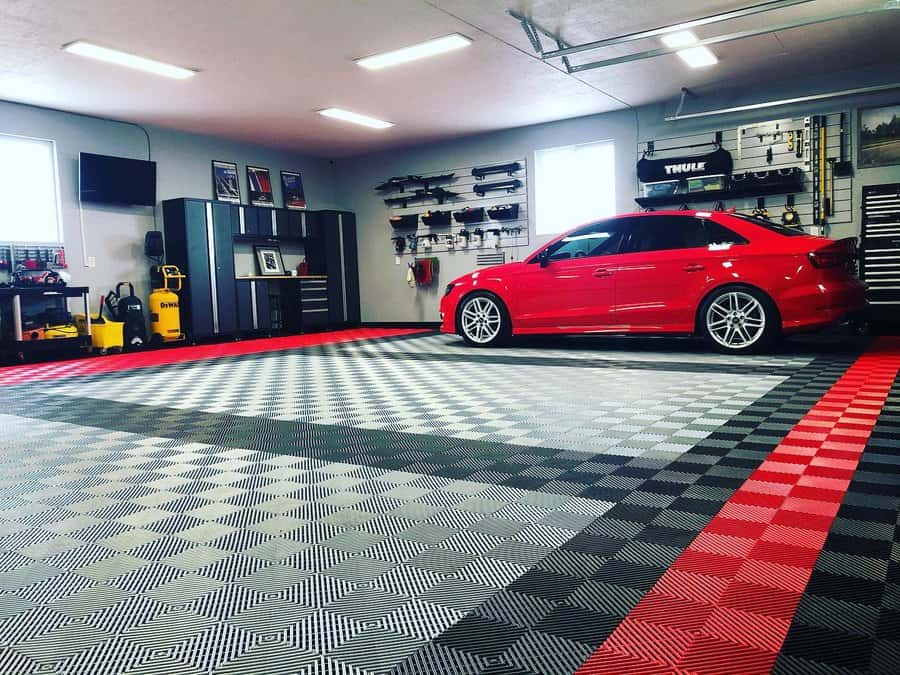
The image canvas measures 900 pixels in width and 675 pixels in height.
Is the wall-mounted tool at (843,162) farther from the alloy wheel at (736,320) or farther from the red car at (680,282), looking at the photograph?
the alloy wheel at (736,320)

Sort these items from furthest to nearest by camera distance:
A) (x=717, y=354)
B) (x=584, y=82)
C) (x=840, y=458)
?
(x=584, y=82)
(x=717, y=354)
(x=840, y=458)

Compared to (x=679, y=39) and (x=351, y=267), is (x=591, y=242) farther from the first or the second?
(x=351, y=267)

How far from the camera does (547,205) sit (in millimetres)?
11078

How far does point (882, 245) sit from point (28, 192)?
10.6 metres

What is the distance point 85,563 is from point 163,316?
28.1 ft

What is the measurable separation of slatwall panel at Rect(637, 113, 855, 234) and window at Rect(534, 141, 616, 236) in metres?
1.28

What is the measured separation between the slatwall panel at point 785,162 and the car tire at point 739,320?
3741 mm

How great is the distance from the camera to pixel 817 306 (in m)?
5.62

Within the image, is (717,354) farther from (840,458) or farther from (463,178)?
(463,178)

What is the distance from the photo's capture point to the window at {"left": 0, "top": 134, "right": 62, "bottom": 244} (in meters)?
8.54

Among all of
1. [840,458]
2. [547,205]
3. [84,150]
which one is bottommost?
[840,458]

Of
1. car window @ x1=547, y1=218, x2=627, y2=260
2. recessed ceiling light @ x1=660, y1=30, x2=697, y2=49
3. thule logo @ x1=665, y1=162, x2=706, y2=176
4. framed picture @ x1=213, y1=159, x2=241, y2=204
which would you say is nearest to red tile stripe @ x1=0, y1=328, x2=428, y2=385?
framed picture @ x1=213, y1=159, x2=241, y2=204

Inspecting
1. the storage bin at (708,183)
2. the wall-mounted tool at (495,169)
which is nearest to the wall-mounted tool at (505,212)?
the wall-mounted tool at (495,169)

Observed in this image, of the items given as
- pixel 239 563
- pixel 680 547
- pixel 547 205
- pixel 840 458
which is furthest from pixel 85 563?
pixel 547 205
